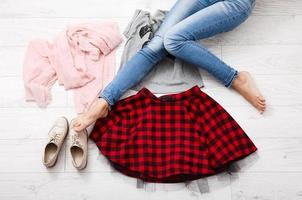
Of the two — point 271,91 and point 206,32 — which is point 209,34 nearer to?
point 206,32

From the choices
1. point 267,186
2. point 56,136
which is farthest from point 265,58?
point 56,136

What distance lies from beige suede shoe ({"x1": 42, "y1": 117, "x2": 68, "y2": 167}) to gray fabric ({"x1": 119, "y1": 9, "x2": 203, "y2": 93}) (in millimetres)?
315

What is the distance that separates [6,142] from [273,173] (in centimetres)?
102

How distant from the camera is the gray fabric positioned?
1.54 metres

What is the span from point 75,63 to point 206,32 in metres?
0.53

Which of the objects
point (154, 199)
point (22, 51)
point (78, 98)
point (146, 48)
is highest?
point (146, 48)

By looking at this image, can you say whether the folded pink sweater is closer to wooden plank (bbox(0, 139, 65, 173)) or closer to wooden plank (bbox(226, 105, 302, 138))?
wooden plank (bbox(0, 139, 65, 173))

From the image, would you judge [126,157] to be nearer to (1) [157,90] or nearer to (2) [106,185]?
(2) [106,185]

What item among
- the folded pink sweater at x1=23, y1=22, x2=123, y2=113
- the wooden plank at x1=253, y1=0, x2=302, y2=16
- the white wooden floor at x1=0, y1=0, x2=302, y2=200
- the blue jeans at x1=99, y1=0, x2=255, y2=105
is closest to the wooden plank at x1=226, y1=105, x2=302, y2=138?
the white wooden floor at x1=0, y1=0, x2=302, y2=200

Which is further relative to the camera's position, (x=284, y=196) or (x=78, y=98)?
(x=78, y=98)

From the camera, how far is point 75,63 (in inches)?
61.4

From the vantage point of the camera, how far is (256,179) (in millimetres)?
1445

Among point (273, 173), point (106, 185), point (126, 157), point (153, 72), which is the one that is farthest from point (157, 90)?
point (273, 173)

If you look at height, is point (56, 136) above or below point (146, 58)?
below
